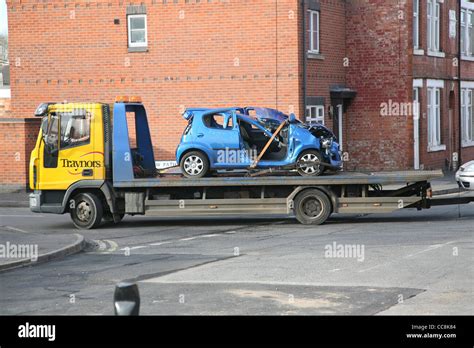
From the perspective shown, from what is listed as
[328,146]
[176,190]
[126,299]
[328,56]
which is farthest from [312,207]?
[126,299]

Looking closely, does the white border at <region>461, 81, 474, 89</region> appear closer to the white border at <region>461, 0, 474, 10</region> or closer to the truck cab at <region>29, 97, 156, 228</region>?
the white border at <region>461, 0, 474, 10</region>

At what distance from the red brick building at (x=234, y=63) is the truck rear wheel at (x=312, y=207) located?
957 cm

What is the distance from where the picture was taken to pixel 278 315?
10.6m

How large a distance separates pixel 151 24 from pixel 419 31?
1050 cm

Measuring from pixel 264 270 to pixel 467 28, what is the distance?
30089mm

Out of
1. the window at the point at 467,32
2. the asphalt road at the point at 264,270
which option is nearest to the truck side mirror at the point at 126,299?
the asphalt road at the point at 264,270

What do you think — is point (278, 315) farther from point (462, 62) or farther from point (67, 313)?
point (462, 62)

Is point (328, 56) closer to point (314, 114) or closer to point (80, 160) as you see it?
point (314, 114)

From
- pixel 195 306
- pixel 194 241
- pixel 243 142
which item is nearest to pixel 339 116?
pixel 243 142

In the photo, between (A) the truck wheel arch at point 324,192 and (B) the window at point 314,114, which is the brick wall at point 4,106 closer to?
(B) the window at point 314,114

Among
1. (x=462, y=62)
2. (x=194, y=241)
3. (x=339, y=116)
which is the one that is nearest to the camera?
(x=194, y=241)

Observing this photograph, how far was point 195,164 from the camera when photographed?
2097cm

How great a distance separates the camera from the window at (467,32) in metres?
41.4
